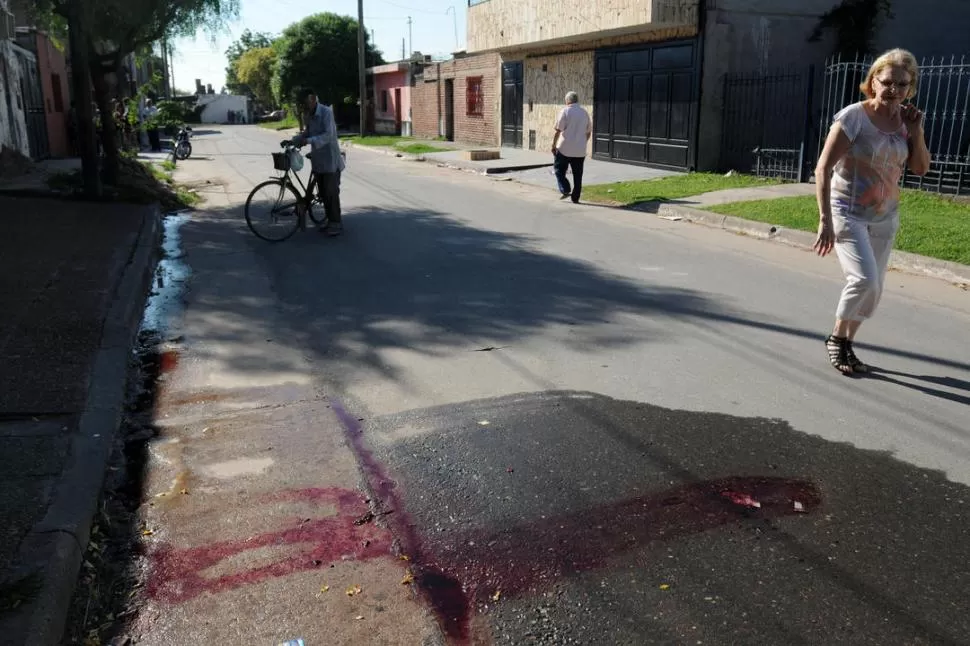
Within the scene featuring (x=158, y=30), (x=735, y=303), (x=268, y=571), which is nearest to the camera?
(x=268, y=571)

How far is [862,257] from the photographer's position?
5297mm

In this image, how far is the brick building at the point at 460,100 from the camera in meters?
30.5

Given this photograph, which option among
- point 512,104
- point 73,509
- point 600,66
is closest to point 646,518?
point 73,509

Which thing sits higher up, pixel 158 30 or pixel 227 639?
pixel 158 30

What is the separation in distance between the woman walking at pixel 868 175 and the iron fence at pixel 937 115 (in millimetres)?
8894

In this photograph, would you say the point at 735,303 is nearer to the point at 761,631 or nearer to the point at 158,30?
the point at 761,631

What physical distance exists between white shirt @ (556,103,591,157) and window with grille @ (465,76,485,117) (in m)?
17.5

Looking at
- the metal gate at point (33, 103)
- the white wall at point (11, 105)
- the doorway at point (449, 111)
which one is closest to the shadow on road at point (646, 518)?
the white wall at point (11, 105)

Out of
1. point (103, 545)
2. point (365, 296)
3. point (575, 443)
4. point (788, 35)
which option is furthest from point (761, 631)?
point (788, 35)

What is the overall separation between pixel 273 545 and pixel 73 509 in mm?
848

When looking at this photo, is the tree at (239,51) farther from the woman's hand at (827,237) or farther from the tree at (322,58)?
the woman's hand at (827,237)

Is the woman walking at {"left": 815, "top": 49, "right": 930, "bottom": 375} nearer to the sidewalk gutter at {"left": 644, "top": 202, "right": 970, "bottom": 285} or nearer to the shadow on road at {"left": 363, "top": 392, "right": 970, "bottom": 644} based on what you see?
the shadow on road at {"left": 363, "top": 392, "right": 970, "bottom": 644}

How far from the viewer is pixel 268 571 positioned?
10.8ft

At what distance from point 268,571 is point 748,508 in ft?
6.55
